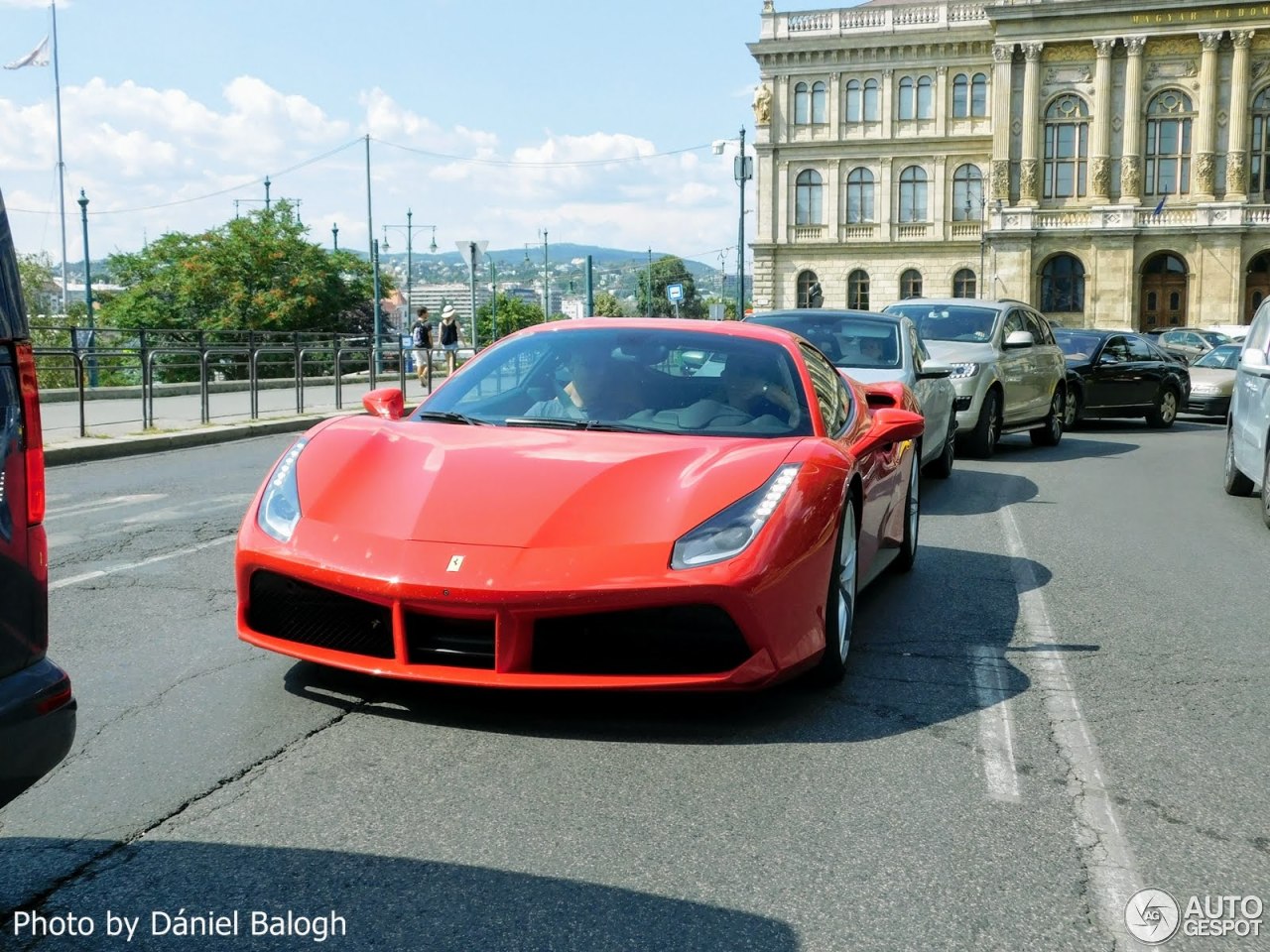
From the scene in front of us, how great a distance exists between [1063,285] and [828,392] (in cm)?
6895

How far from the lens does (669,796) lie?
12.7 feet

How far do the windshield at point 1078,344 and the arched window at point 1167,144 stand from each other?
54.4 meters

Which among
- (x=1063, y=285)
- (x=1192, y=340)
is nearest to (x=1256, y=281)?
(x=1063, y=285)

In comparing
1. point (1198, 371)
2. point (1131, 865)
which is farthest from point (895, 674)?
point (1198, 371)

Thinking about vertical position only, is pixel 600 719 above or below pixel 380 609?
below

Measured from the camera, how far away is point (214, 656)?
5.52 metres

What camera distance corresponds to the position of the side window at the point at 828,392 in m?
Answer: 5.84

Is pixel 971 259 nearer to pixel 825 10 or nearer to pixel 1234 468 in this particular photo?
pixel 825 10

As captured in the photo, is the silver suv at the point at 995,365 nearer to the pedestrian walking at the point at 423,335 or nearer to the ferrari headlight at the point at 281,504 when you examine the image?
the ferrari headlight at the point at 281,504

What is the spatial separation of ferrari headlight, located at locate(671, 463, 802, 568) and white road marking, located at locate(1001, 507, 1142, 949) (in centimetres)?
120

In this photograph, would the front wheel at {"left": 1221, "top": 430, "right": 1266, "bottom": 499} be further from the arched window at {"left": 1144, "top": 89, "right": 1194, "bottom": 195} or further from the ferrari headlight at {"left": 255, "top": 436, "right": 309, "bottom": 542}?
the arched window at {"left": 1144, "top": 89, "right": 1194, "bottom": 195}

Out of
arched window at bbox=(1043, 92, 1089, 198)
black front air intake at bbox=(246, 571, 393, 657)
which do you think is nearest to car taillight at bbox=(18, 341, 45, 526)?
black front air intake at bbox=(246, 571, 393, 657)

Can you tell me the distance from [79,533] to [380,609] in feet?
17.9

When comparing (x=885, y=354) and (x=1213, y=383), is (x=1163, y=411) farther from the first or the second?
(x=885, y=354)
